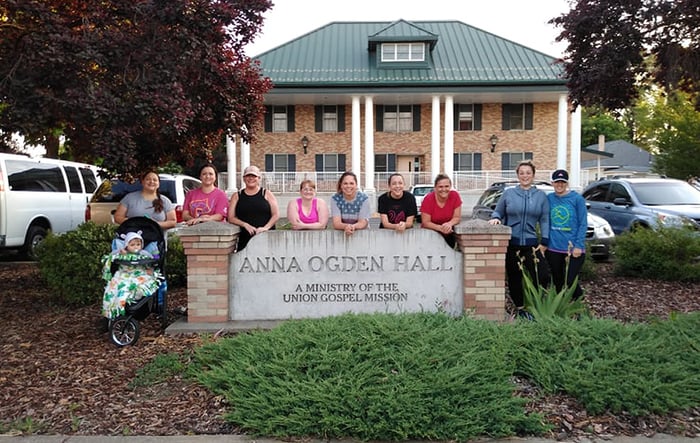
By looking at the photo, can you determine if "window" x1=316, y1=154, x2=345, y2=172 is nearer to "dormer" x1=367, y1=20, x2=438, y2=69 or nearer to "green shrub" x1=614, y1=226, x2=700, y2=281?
"dormer" x1=367, y1=20, x2=438, y2=69

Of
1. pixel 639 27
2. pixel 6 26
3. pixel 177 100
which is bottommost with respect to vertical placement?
pixel 177 100

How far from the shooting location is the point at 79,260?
713cm

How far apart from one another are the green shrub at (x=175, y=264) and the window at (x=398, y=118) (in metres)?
23.7

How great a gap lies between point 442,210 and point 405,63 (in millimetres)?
23828

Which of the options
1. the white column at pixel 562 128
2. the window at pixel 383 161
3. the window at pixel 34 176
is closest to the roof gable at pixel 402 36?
the window at pixel 383 161

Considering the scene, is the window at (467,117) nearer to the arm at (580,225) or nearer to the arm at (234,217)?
the arm at (580,225)

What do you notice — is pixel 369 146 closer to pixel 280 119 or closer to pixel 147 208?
pixel 280 119

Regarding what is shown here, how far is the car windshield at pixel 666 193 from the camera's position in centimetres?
1193

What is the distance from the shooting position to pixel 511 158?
1201 inches

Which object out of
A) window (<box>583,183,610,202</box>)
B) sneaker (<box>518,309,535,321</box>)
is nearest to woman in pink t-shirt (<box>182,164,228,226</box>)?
sneaker (<box>518,309,535,321</box>)

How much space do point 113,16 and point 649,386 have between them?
599 cm

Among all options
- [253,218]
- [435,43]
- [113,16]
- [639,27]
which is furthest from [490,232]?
[435,43]

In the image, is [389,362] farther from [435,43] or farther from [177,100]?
[435,43]

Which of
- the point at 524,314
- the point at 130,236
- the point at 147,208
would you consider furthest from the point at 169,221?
the point at 524,314
